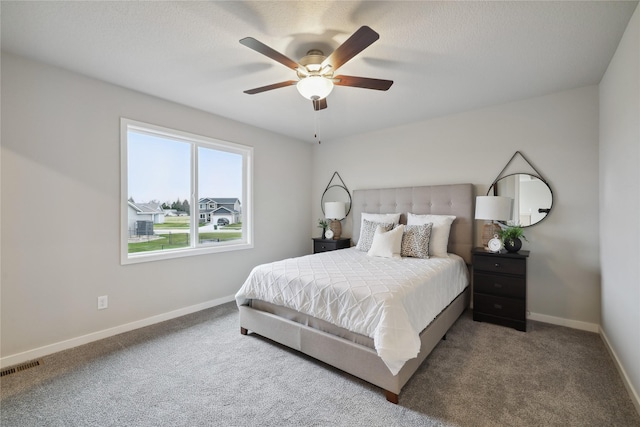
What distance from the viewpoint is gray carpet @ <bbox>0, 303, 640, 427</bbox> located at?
164 centimetres

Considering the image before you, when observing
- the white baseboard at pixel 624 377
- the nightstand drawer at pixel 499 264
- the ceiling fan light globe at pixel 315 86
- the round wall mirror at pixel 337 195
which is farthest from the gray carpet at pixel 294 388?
the round wall mirror at pixel 337 195

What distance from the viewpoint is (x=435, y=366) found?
2.16 metres

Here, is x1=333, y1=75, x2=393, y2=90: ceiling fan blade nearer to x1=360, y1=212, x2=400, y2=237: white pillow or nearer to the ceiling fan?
the ceiling fan

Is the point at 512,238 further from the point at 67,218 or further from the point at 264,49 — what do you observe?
the point at 67,218

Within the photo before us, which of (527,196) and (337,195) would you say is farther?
(337,195)

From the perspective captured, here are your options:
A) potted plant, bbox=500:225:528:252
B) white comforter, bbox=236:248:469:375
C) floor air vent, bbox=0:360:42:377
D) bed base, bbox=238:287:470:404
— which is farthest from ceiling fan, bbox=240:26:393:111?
floor air vent, bbox=0:360:42:377

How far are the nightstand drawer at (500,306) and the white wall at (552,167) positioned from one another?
476mm

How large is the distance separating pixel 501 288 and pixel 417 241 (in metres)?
0.96

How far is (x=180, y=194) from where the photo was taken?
3.38m

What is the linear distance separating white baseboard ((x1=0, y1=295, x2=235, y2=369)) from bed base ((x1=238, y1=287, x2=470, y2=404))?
1000 mm

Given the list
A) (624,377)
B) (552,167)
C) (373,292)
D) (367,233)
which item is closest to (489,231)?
(552,167)

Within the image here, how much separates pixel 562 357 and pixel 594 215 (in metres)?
1.48

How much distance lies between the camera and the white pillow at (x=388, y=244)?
3.15 m

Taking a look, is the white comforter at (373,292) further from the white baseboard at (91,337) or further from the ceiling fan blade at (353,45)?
the ceiling fan blade at (353,45)
